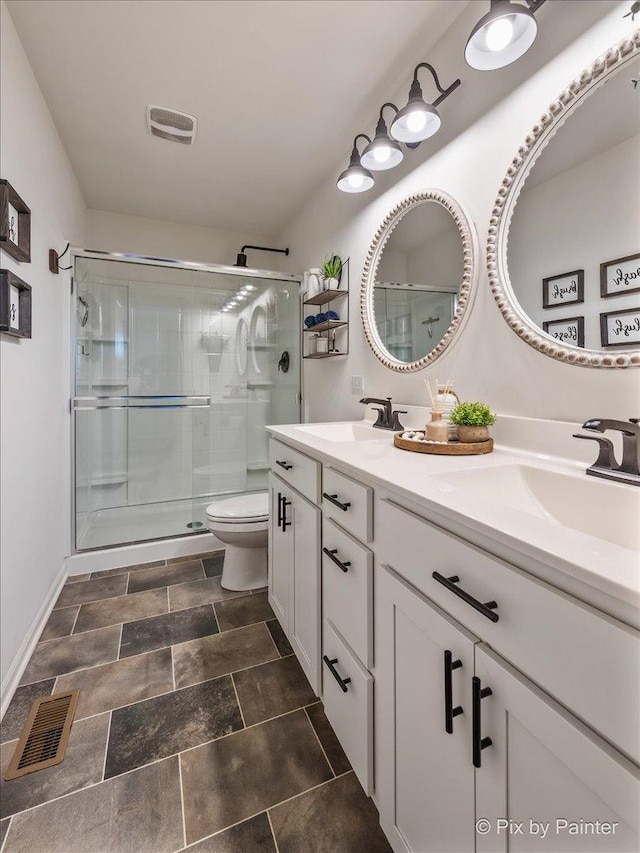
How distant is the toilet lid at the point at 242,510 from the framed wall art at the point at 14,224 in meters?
1.38

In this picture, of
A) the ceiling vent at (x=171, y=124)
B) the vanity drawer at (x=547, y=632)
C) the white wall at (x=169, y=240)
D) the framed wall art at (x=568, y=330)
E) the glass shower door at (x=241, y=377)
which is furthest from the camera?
the white wall at (x=169, y=240)

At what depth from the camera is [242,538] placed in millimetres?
1999

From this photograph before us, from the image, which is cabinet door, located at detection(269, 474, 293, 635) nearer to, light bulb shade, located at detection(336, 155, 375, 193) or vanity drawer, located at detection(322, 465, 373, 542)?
vanity drawer, located at detection(322, 465, 373, 542)

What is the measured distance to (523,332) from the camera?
114cm

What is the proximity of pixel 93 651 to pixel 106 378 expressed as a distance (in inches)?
63.8

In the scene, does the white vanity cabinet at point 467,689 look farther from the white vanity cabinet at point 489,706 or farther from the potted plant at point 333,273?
the potted plant at point 333,273

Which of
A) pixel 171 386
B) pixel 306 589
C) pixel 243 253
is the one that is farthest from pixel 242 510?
pixel 243 253

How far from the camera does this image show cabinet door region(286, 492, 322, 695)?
1.25 meters

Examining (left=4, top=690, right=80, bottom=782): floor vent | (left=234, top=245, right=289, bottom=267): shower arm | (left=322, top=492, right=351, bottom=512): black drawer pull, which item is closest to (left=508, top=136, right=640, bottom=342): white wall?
(left=322, top=492, right=351, bottom=512): black drawer pull

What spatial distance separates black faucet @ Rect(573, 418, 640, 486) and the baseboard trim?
1.94m

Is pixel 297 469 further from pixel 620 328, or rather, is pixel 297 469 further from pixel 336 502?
pixel 620 328

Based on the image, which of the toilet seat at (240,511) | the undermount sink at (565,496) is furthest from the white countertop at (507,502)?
the toilet seat at (240,511)

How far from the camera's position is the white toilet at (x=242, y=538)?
1.98m

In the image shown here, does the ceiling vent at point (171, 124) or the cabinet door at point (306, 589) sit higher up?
the ceiling vent at point (171, 124)
